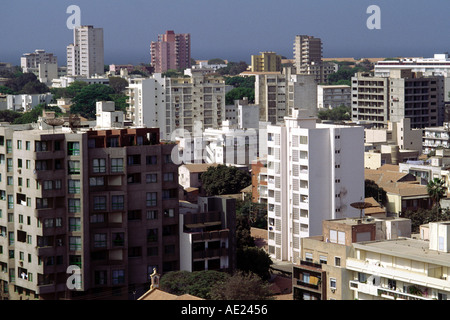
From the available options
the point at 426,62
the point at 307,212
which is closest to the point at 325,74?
the point at 426,62

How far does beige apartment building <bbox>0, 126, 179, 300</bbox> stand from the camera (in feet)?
70.4

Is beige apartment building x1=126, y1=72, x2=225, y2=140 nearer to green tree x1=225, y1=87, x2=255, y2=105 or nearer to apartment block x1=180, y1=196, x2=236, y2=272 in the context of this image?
green tree x1=225, y1=87, x2=255, y2=105

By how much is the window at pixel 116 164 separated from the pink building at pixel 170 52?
10597 cm

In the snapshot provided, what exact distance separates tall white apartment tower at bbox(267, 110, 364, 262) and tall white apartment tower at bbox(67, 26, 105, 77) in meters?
84.6

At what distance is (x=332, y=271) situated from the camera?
1791 cm

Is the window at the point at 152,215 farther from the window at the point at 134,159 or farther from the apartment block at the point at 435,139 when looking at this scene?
the apartment block at the point at 435,139

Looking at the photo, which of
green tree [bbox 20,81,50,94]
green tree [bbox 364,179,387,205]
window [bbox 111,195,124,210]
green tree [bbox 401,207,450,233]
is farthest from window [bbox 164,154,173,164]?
green tree [bbox 20,81,50,94]

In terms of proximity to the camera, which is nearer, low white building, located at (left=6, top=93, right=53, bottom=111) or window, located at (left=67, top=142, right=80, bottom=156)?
window, located at (left=67, top=142, right=80, bottom=156)

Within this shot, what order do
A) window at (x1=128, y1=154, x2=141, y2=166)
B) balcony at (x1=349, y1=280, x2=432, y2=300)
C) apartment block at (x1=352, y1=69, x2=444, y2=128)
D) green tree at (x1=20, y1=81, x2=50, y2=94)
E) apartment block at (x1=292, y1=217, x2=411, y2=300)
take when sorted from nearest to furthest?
balcony at (x1=349, y1=280, x2=432, y2=300), apartment block at (x1=292, y1=217, x2=411, y2=300), window at (x1=128, y1=154, x2=141, y2=166), apartment block at (x1=352, y1=69, x2=444, y2=128), green tree at (x1=20, y1=81, x2=50, y2=94)

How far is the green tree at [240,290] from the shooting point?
1938 cm

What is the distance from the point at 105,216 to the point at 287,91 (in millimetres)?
39941

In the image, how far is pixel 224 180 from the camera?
37406 mm

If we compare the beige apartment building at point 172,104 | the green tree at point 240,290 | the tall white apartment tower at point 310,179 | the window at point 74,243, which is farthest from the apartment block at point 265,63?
the green tree at point 240,290
